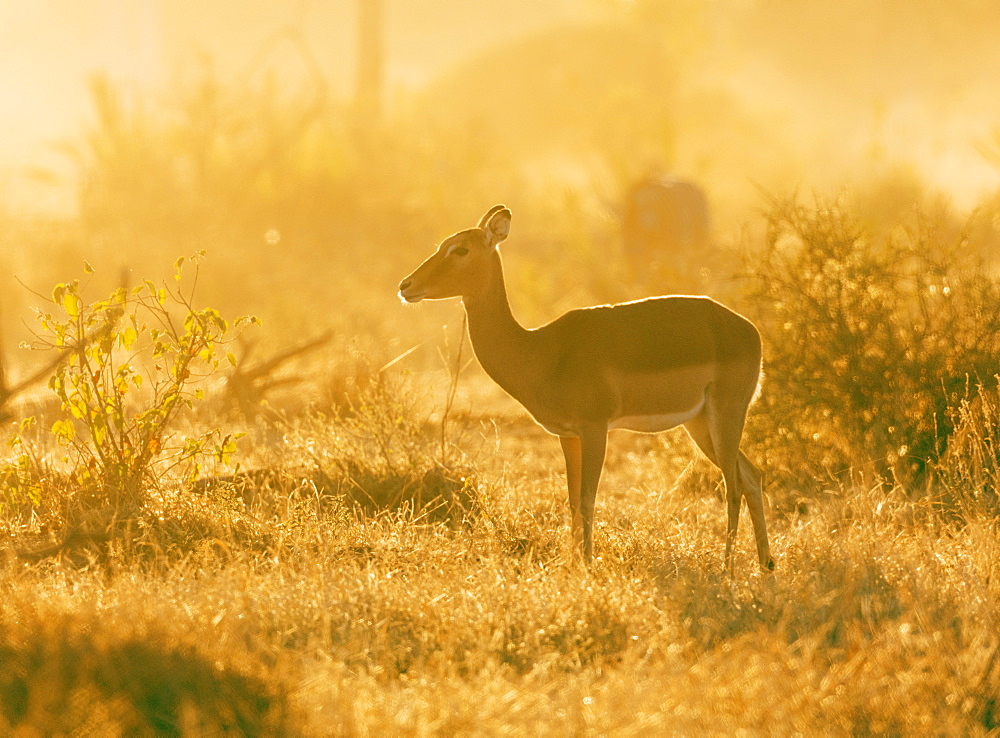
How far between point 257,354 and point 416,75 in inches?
2388

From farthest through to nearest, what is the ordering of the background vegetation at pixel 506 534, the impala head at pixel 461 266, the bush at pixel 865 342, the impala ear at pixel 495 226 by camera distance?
the bush at pixel 865 342, the impala ear at pixel 495 226, the impala head at pixel 461 266, the background vegetation at pixel 506 534

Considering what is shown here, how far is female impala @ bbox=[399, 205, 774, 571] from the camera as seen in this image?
276 inches

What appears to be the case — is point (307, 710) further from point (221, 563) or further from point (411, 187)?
→ point (411, 187)

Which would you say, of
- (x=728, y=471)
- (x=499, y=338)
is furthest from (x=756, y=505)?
(x=499, y=338)

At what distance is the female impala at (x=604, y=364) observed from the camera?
7004mm

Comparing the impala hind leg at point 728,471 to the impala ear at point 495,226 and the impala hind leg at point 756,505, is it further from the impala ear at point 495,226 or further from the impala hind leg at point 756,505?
the impala ear at point 495,226

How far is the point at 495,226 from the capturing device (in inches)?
290

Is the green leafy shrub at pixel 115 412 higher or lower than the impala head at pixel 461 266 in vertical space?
lower

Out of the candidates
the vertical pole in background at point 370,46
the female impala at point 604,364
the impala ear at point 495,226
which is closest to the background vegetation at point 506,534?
the female impala at point 604,364

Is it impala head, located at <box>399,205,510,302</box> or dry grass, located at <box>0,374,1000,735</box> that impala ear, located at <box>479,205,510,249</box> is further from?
dry grass, located at <box>0,374,1000,735</box>

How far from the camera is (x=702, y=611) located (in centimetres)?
607

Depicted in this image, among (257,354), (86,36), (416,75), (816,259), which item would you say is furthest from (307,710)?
(86,36)

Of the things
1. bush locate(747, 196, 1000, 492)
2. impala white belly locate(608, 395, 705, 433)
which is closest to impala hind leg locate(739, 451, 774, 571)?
impala white belly locate(608, 395, 705, 433)

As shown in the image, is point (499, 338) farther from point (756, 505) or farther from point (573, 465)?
point (756, 505)
